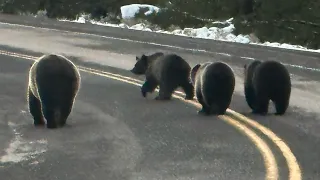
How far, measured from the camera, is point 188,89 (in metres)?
12.4

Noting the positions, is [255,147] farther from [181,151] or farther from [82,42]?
[82,42]

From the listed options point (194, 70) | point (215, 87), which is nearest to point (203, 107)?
point (215, 87)

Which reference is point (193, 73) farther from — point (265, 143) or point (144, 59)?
point (265, 143)

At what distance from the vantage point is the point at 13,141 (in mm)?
9555

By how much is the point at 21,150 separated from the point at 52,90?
4.12 feet

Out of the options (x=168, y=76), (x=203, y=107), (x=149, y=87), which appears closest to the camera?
(x=203, y=107)

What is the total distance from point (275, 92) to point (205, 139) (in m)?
1.90

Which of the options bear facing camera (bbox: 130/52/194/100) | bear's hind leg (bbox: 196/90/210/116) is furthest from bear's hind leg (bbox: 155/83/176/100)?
bear's hind leg (bbox: 196/90/210/116)

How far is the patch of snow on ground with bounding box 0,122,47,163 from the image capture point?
8508mm

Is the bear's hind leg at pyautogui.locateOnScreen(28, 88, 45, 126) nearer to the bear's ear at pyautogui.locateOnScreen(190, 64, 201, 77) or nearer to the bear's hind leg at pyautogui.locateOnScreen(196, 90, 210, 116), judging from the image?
the bear's hind leg at pyautogui.locateOnScreen(196, 90, 210, 116)

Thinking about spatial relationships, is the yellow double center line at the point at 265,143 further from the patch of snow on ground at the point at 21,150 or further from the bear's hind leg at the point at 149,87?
the patch of snow on ground at the point at 21,150

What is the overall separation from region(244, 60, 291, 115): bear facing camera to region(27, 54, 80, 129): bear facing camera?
2764mm

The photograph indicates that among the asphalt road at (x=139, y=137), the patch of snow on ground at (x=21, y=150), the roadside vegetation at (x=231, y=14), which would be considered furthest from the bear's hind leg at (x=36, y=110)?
the roadside vegetation at (x=231, y=14)

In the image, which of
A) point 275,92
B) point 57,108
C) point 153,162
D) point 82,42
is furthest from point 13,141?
point 82,42
